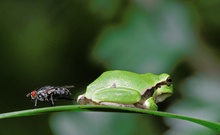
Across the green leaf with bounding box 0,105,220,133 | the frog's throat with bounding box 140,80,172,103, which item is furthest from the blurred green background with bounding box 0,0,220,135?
the green leaf with bounding box 0,105,220,133

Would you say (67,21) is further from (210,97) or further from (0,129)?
(210,97)

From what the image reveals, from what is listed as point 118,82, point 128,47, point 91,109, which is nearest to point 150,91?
point 118,82

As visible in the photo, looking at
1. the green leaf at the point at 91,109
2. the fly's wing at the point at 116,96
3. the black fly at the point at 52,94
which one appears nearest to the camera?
the green leaf at the point at 91,109

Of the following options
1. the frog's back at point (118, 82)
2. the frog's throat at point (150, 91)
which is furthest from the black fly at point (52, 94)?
the frog's throat at point (150, 91)

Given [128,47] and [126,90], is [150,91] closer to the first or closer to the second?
[126,90]

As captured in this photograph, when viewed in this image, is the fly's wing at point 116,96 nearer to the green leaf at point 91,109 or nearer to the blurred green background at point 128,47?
the blurred green background at point 128,47

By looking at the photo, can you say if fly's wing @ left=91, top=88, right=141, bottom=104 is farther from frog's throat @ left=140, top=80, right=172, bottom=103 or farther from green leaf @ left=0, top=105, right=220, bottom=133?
green leaf @ left=0, top=105, right=220, bottom=133
